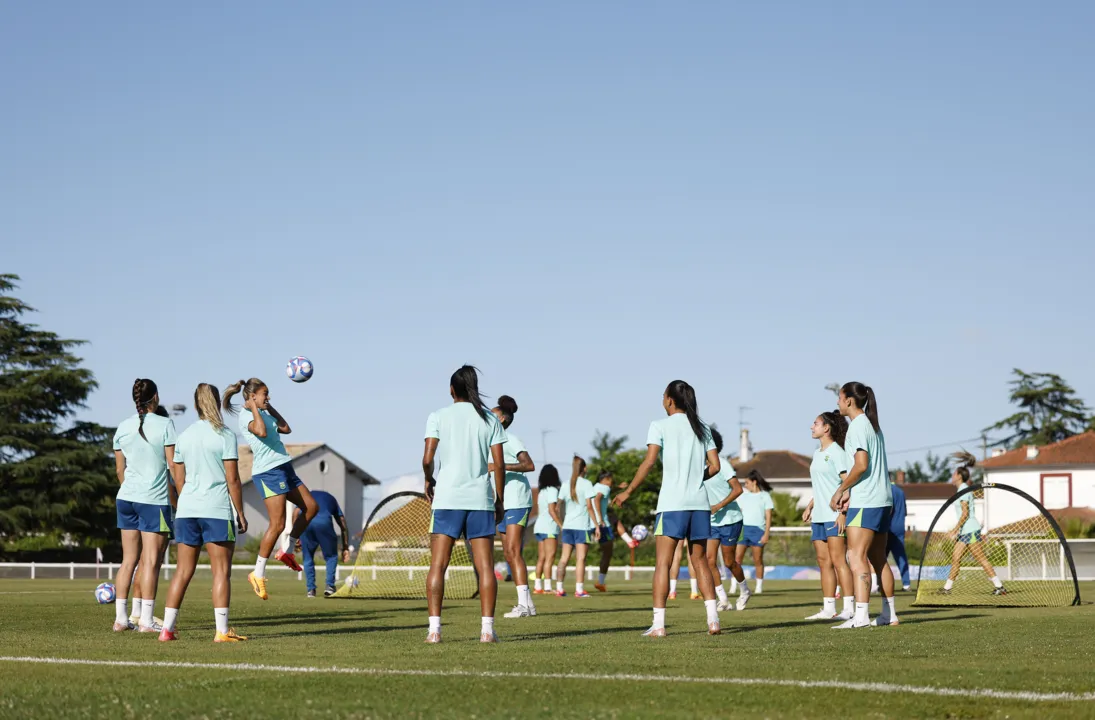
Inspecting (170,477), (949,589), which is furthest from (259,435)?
(949,589)

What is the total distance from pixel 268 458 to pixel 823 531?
245 inches

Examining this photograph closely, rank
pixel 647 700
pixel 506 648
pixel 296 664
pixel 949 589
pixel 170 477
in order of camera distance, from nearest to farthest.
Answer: pixel 647 700
pixel 296 664
pixel 506 648
pixel 170 477
pixel 949 589

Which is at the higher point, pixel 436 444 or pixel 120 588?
pixel 436 444

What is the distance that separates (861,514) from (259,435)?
6.08m

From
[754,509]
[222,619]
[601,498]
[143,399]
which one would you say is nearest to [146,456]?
[143,399]

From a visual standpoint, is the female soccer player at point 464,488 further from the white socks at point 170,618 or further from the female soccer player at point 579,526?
the female soccer player at point 579,526

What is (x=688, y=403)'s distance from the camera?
11422 millimetres

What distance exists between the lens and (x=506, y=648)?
9.68m

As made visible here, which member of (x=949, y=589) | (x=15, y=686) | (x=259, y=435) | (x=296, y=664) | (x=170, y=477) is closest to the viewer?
(x=15, y=686)

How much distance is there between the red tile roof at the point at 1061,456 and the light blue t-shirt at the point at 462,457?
7436 centimetres

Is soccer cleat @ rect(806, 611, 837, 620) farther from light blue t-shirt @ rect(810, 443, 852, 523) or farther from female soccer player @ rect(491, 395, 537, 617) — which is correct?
female soccer player @ rect(491, 395, 537, 617)

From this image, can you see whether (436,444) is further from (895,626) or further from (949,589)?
(949,589)

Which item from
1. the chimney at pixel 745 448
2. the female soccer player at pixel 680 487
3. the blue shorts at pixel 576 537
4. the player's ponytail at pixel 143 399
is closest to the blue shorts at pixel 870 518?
the female soccer player at pixel 680 487

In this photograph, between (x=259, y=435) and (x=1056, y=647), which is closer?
(x=1056, y=647)
